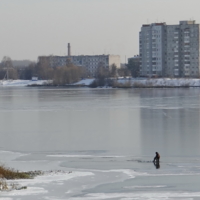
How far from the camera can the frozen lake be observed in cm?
771

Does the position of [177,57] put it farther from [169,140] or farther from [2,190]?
[2,190]

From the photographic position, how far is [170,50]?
201 feet

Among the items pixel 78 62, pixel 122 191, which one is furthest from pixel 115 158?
pixel 78 62

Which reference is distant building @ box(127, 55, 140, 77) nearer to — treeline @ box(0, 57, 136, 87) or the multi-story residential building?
treeline @ box(0, 57, 136, 87)

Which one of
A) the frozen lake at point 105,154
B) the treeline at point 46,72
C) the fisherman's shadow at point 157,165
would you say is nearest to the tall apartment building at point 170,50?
the treeline at point 46,72

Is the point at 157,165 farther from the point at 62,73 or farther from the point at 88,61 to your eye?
the point at 88,61

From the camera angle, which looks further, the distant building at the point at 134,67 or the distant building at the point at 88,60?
the distant building at the point at 88,60

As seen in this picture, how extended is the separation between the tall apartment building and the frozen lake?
136 feet

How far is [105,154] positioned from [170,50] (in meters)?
51.3

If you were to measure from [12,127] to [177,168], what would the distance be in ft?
25.3

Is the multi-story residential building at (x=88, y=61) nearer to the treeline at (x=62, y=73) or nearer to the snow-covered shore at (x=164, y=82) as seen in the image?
the treeline at (x=62, y=73)

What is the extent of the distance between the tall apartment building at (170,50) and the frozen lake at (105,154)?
4139 cm

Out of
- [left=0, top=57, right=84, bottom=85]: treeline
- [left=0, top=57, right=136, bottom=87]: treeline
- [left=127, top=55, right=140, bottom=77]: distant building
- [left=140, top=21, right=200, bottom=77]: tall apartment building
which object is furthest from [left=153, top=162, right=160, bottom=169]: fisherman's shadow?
[left=127, top=55, right=140, bottom=77]: distant building

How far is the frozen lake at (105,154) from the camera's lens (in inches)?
304
